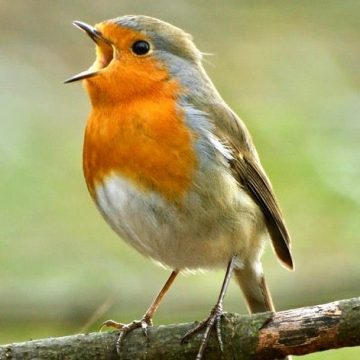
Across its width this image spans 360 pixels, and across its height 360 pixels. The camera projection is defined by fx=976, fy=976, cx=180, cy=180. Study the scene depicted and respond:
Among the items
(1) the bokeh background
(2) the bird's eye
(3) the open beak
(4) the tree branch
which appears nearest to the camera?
(4) the tree branch

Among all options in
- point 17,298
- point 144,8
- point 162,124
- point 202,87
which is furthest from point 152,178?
point 144,8

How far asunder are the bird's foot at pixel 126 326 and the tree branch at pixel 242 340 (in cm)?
2

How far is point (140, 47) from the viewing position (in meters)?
Answer: 5.16

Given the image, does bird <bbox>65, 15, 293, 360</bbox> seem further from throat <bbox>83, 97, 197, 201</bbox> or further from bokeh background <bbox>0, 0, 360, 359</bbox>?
bokeh background <bbox>0, 0, 360, 359</bbox>

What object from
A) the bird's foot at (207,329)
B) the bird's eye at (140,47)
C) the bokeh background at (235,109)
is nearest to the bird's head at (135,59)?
the bird's eye at (140,47)

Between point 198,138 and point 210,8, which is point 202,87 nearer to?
point 198,138

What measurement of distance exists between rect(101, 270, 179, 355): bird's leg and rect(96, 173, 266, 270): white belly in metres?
0.22

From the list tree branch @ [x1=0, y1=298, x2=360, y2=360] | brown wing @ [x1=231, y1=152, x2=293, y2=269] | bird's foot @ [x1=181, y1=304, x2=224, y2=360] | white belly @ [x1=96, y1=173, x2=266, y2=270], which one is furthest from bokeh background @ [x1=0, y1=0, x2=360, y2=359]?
bird's foot @ [x1=181, y1=304, x2=224, y2=360]

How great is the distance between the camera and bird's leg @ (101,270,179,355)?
4.56 m

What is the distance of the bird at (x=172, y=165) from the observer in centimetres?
471

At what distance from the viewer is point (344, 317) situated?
159 inches

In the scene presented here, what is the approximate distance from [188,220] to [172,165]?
11.6 inches

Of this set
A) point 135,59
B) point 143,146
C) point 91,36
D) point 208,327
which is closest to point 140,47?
point 135,59

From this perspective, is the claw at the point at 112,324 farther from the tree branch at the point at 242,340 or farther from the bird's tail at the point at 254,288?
the bird's tail at the point at 254,288
